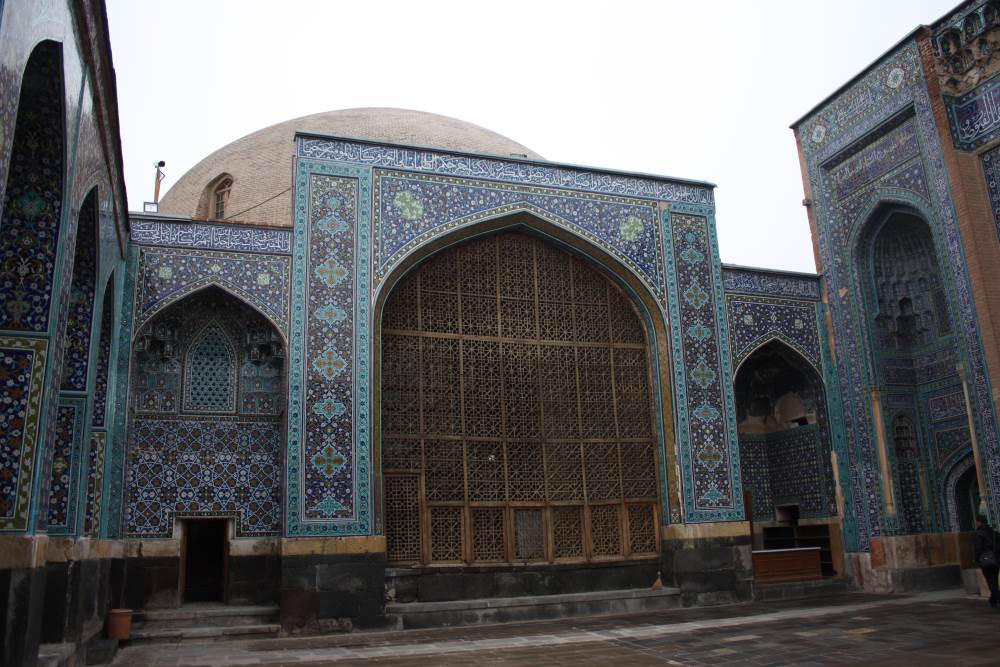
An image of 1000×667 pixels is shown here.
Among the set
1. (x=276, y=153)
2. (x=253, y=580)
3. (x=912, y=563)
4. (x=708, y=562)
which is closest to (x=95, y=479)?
(x=253, y=580)

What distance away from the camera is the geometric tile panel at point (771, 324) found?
12.4 m

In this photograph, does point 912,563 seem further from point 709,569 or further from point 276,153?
point 276,153

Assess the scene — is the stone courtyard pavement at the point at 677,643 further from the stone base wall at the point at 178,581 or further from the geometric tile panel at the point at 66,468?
the geometric tile panel at the point at 66,468

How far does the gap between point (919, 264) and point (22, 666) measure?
1211 cm

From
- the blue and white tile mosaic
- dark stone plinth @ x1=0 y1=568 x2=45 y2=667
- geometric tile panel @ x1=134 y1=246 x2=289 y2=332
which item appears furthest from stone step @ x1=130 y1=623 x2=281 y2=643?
the blue and white tile mosaic

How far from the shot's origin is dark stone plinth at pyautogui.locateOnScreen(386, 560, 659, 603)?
10102mm

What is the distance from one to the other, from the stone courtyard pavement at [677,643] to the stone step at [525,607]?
238 mm

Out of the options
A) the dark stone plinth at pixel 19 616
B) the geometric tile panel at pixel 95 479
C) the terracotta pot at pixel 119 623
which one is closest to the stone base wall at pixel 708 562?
the terracotta pot at pixel 119 623

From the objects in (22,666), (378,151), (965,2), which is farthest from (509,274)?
(22,666)

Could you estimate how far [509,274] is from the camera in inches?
454

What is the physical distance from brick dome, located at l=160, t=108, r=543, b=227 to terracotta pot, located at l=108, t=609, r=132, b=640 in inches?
279

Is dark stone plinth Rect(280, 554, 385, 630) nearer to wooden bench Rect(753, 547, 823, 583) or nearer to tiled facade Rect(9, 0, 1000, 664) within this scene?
tiled facade Rect(9, 0, 1000, 664)

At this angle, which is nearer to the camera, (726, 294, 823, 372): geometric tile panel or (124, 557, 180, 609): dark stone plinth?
(124, 557, 180, 609): dark stone plinth

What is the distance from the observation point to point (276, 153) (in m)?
15.0
